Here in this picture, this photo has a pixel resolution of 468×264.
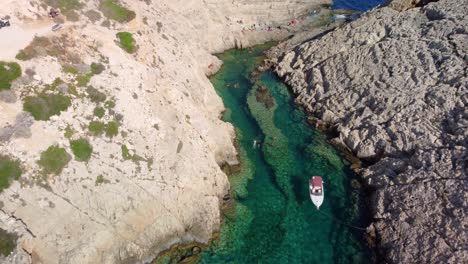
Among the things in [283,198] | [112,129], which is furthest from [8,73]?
[283,198]

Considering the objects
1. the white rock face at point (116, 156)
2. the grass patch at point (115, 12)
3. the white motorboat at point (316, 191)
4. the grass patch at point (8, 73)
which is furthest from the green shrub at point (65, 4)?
the white motorboat at point (316, 191)

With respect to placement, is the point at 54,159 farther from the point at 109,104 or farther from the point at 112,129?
the point at 109,104

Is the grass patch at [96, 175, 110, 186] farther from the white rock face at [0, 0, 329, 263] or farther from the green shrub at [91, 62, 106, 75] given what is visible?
the green shrub at [91, 62, 106, 75]

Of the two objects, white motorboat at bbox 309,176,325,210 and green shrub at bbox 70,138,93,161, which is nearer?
green shrub at bbox 70,138,93,161

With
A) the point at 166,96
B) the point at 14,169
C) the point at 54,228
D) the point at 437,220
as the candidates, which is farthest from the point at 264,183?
the point at 14,169

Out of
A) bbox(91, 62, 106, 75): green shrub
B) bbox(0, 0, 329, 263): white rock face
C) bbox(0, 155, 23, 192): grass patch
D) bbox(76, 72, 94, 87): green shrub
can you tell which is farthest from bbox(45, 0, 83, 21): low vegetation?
Result: bbox(0, 155, 23, 192): grass patch

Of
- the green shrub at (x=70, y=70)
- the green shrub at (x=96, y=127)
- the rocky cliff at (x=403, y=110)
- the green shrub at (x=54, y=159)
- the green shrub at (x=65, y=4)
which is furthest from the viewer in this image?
the green shrub at (x=65, y=4)

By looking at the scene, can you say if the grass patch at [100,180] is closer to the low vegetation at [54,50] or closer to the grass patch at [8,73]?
the grass patch at [8,73]
